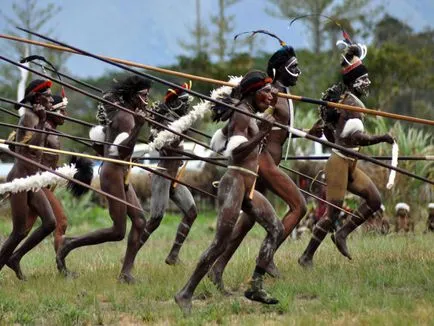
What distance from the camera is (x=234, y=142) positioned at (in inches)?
380

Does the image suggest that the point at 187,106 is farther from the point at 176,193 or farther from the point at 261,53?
the point at 261,53

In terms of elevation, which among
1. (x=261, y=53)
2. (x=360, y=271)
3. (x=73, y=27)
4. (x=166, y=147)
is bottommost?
(x=360, y=271)

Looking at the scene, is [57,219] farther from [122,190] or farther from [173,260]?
[122,190]

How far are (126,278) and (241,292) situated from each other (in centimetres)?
139

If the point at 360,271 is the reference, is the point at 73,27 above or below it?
above

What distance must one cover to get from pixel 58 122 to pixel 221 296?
138 inches

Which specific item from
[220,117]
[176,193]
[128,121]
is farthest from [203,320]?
[176,193]

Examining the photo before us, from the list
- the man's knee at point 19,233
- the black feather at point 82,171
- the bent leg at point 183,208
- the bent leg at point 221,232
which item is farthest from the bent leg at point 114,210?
the bent leg at point 221,232

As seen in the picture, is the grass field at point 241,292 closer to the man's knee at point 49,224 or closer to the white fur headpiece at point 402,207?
the man's knee at point 49,224

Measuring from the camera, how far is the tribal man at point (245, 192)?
375 inches

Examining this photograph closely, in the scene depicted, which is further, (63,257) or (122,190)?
(63,257)

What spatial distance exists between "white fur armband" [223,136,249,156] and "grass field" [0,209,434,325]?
1.30 m

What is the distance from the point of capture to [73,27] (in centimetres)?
19438

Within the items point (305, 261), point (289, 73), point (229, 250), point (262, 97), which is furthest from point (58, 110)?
point (262, 97)
